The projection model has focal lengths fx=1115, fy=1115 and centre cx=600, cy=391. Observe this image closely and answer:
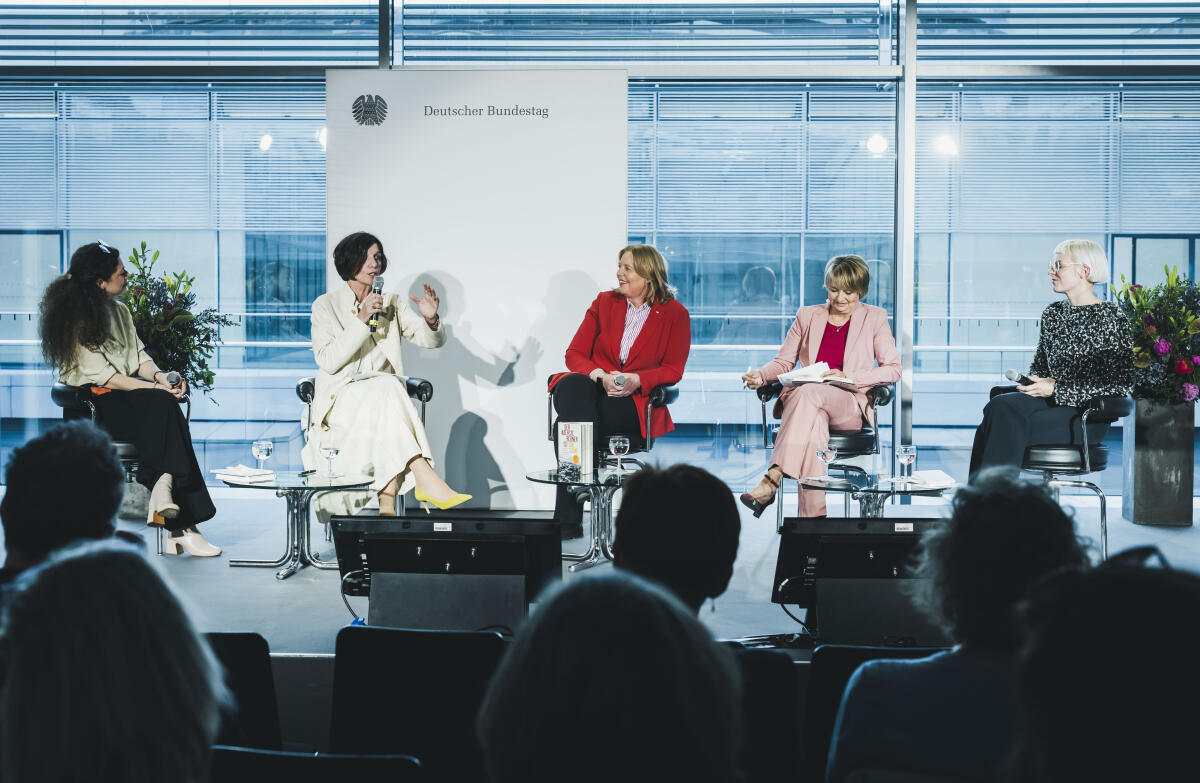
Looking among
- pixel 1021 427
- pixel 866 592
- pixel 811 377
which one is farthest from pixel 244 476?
pixel 1021 427

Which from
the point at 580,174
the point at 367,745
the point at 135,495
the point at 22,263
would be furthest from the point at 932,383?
the point at 22,263

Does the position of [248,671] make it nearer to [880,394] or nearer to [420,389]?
[420,389]

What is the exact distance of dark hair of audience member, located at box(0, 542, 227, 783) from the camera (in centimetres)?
83

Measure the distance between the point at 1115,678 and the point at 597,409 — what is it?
4184mm

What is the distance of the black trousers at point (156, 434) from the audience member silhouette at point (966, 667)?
3.83 meters

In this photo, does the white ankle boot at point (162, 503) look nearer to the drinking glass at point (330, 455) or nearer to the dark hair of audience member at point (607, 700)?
the drinking glass at point (330, 455)

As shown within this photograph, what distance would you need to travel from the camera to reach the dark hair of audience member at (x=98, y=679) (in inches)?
32.5

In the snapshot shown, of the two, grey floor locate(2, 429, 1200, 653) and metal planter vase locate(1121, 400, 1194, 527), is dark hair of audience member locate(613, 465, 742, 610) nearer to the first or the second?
grey floor locate(2, 429, 1200, 653)

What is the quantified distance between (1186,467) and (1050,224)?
4.90ft

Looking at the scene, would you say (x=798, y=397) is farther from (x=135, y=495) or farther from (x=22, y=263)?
(x=22, y=263)

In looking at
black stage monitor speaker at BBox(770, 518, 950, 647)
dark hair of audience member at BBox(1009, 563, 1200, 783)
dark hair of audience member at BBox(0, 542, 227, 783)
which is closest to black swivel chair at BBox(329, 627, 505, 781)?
dark hair of audience member at BBox(0, 542, 227, 783)

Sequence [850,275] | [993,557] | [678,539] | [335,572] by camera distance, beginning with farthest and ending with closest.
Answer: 1. [850,275]
2. [335,572]
3. [678,539]
4. [993,557]

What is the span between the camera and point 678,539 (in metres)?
1.69

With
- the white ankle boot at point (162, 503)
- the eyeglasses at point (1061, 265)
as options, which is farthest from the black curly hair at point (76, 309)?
the eyeglasses at point (1061, 265)
